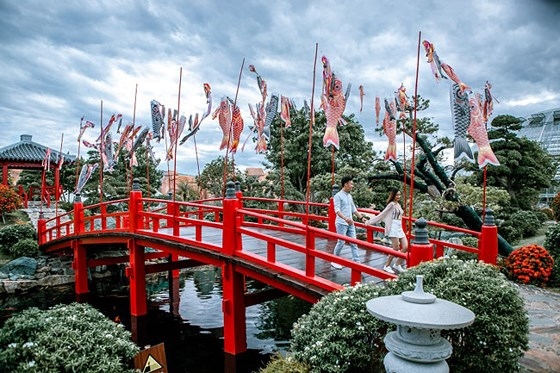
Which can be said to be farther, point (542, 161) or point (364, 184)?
point (542, 161)

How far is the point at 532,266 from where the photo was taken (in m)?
9.28

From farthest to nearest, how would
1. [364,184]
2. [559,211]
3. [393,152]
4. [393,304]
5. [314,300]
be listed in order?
1. [559,211]
2. [364,184]
3. [393,152]
4. [314,300]
5. [393,304]

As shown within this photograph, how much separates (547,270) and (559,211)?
10416mm

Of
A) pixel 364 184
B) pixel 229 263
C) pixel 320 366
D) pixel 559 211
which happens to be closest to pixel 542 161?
pixel 559 211

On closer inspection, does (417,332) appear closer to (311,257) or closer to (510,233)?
(311,257)

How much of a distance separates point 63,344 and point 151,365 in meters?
1.10

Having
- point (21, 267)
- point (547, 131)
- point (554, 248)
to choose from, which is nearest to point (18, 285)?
point (21, 267)

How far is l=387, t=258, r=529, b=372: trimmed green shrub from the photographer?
411 centimetres

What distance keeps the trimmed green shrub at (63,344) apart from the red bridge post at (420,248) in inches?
151

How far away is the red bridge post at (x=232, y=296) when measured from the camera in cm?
808

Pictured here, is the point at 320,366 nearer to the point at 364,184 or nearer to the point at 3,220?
the point at 364,184

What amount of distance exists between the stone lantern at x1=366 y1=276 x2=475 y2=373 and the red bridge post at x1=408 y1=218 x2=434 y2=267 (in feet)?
6.05

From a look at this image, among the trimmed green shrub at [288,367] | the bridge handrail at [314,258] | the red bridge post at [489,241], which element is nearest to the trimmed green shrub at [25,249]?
the bridge handrail at [314,258]

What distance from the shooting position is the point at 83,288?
48.3 feet
